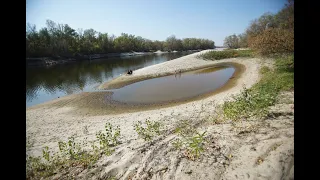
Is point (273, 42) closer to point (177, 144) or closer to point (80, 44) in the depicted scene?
point (177, 144)

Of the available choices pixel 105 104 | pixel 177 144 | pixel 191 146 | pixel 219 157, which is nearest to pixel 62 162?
pixel 177 144

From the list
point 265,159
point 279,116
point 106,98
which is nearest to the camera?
point 265,159

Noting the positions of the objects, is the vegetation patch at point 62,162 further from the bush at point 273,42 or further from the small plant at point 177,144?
the bush at point 273,42

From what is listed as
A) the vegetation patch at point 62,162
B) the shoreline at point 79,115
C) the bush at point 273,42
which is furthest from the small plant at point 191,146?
the bush at point 273,42

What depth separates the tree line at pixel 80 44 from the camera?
56.6 metres

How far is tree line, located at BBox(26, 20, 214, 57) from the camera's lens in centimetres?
5660

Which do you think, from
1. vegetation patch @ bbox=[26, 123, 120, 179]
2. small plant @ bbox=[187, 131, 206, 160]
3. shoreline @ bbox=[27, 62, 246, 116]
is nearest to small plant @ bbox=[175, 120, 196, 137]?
small plant @ bbox=[187, 131, 206, 160]

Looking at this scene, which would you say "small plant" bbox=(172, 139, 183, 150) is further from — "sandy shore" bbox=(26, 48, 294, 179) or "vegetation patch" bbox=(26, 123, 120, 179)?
"vegetation patch" bbox=(26, 123, 120, 179)

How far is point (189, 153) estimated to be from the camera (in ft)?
17.3

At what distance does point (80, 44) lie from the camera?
7662cm

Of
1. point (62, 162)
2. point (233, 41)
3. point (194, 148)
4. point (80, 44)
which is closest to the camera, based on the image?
point (194, 148)
